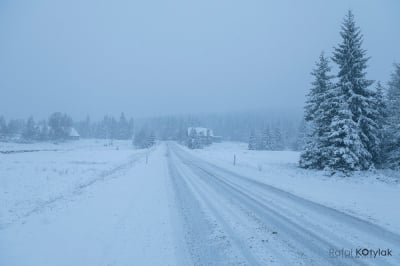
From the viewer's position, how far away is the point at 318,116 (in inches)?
1002

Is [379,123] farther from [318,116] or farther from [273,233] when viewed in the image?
[273,233]

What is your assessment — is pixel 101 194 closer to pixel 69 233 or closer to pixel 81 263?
pixel 69 233

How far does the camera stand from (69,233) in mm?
7645

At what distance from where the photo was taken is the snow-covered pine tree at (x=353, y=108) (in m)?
21.2

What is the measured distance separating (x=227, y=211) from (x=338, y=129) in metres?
16.1

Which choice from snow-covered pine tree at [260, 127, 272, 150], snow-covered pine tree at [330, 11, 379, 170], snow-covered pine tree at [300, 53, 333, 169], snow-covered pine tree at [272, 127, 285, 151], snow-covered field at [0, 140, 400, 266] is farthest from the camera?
snow-covered pine tree at [272, 127, 285, 151]

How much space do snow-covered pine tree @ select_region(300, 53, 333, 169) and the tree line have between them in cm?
10

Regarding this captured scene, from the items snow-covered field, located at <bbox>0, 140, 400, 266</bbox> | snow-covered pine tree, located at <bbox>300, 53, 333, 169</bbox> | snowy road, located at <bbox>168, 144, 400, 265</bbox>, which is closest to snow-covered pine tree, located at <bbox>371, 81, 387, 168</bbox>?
snow-covered pine tree, located at <bbox>300, 53, 333, 169</bbox>

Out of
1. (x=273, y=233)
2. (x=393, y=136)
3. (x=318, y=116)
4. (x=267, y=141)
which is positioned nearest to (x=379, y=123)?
(x=393, y=136)

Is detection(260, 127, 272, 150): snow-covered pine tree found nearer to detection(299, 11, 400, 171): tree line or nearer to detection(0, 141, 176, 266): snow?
detection(299, 11, 400, 171): tree line

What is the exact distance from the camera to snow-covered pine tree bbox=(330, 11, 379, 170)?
21156mm

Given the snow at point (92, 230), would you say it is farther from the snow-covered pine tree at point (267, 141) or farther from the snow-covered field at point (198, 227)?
the snow-covered pine tree at point (267, 141)

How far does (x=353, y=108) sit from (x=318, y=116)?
3.32 meters

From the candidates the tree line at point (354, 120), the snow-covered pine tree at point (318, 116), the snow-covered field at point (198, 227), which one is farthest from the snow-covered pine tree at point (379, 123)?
the snow-covered field at point (198, 227)
